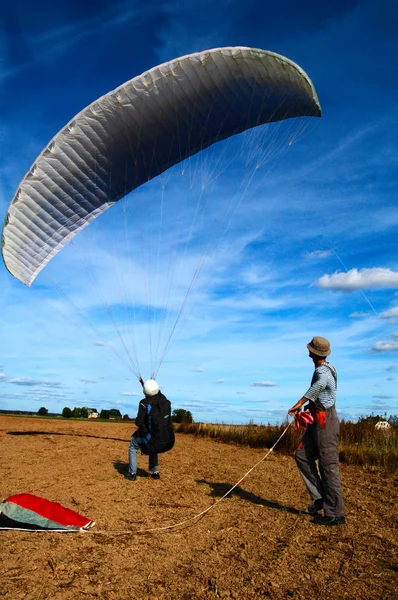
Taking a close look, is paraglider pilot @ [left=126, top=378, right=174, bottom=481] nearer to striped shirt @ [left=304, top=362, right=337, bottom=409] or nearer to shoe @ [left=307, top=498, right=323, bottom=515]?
shoe @ [left=307, top=498, right=323, bottom=515]

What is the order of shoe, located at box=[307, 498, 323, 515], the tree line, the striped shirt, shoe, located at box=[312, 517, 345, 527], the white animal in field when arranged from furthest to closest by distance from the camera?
the tree line → the white animal in field → shoe, located at box=[307, 498, 323, 515] → the striped shirt → shoe, located at box=[312, 517, 345, 527]

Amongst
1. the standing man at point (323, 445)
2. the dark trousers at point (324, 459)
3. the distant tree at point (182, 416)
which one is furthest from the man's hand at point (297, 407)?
the distant tree at point (182, 416)

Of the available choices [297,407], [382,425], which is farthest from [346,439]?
[297,407]

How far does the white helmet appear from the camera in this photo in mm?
7195

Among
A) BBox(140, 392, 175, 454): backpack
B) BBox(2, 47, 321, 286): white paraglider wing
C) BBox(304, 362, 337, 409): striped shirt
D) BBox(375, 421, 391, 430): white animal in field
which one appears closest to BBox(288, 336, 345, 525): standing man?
BBox(304, 362, 337, 409): striped shirt

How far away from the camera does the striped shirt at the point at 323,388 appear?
493 centimetres

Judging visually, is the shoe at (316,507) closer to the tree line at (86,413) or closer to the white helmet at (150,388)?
the white helmet at (150,388)

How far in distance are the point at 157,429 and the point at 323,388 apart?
9.74 feet

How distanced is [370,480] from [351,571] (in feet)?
14.1

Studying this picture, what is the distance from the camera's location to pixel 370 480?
741 centimetres

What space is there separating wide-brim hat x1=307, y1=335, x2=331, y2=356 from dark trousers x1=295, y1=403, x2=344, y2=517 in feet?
1.97

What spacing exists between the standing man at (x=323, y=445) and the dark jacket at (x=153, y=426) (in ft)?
8.23

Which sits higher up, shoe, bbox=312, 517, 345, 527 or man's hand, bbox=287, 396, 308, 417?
man's hand, bbox=287, 396, 308, 417

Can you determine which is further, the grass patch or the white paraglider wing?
the grass patch
